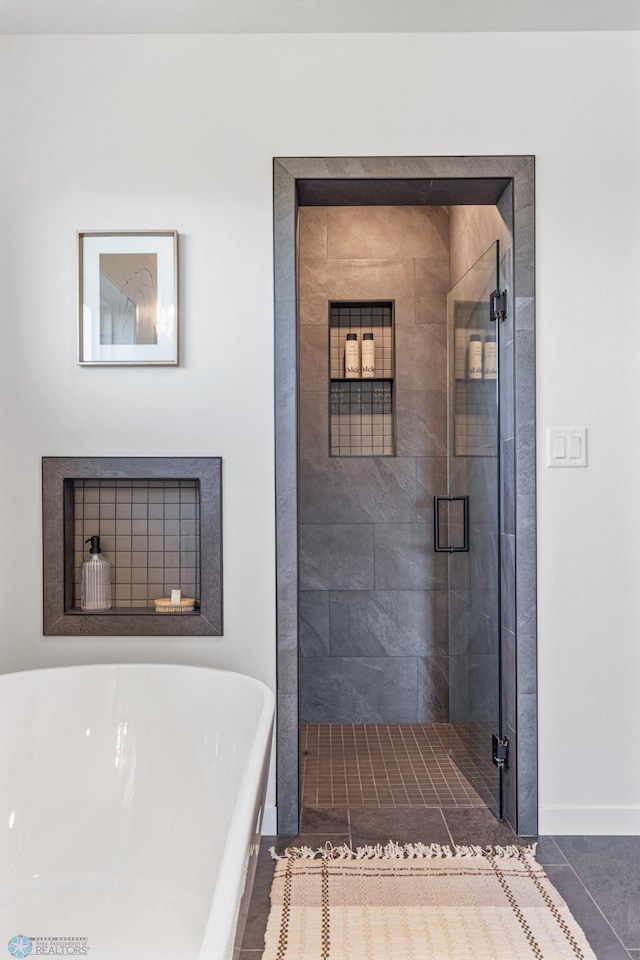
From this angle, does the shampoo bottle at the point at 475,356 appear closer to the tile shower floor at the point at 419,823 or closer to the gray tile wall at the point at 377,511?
the gray tile wall at the point at 377,511

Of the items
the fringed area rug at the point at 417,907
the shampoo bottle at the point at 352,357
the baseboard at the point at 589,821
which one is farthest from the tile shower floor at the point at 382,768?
the shampoo bottle at the point at 352,357

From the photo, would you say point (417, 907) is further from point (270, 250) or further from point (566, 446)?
point (270, 250)

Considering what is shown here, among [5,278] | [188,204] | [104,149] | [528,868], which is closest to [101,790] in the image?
[528,868]

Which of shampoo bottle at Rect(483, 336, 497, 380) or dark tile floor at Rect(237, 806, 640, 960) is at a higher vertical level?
shampoo bottle at Rect(483, 336, 497, 380)

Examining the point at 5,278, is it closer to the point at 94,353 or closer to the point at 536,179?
the point at 94,353

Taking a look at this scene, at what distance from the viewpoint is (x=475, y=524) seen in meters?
2.76

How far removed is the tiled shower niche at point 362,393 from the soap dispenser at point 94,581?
137cm

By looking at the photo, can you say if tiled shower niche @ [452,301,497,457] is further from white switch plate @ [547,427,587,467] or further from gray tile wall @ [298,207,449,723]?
gray tile wall @ [298,207,449,723]

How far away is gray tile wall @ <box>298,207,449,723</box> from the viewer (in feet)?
11.3

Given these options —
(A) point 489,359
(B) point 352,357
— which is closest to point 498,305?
(A) point 489,359

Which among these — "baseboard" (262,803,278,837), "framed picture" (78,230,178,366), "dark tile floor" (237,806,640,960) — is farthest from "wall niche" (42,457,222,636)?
"dark tile floor" (237,806,640,960)

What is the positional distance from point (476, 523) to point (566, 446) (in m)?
0.51

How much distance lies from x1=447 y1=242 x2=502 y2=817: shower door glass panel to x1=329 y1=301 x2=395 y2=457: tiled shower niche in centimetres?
46

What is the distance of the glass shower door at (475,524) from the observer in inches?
99.7
